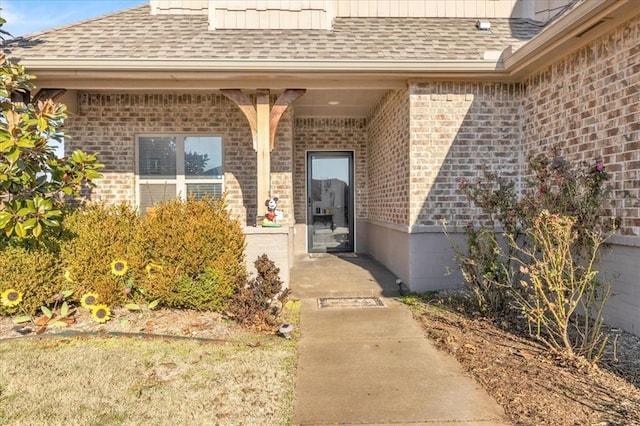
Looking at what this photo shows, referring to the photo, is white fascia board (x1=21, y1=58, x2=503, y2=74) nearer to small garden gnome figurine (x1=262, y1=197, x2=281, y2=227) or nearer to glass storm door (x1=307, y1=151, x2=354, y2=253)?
small garden gnome figurine (x1=262, y1=197, x2=281, y2=227)

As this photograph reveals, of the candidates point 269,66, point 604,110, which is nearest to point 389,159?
point 269,66

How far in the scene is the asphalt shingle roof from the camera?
6082 mm

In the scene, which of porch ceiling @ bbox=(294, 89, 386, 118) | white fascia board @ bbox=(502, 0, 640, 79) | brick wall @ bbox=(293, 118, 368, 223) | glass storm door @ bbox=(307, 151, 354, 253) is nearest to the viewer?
white fascia board @ bbox=(502, 0, 640, 79)

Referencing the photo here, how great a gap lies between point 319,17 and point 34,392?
7093mm

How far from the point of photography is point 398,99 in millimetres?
6777

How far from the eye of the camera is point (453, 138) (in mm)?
6199

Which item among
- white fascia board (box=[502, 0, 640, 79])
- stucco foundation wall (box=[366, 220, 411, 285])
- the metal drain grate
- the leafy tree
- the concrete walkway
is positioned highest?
white fascia board (box=[502, 0, 640, 79])

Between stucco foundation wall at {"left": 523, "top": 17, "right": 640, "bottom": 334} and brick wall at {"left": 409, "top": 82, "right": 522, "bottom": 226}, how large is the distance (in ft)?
3.18

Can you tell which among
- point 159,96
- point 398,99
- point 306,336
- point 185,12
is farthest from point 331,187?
point 306,336

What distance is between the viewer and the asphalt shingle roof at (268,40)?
6.08 meters

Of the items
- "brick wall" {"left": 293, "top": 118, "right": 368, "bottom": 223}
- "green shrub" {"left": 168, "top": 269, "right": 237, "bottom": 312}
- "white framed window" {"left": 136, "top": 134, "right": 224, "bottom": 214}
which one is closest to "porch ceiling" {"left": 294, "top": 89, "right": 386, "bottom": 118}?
"brick wall" {"left": 293, "top": 118, "right": 368, "bottom": 223}

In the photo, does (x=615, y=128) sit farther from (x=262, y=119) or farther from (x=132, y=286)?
(x=132, y=286)

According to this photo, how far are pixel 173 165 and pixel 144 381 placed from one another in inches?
200

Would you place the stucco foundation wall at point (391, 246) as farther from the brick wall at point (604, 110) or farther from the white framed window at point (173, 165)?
the white framed window at point (173, 165)
